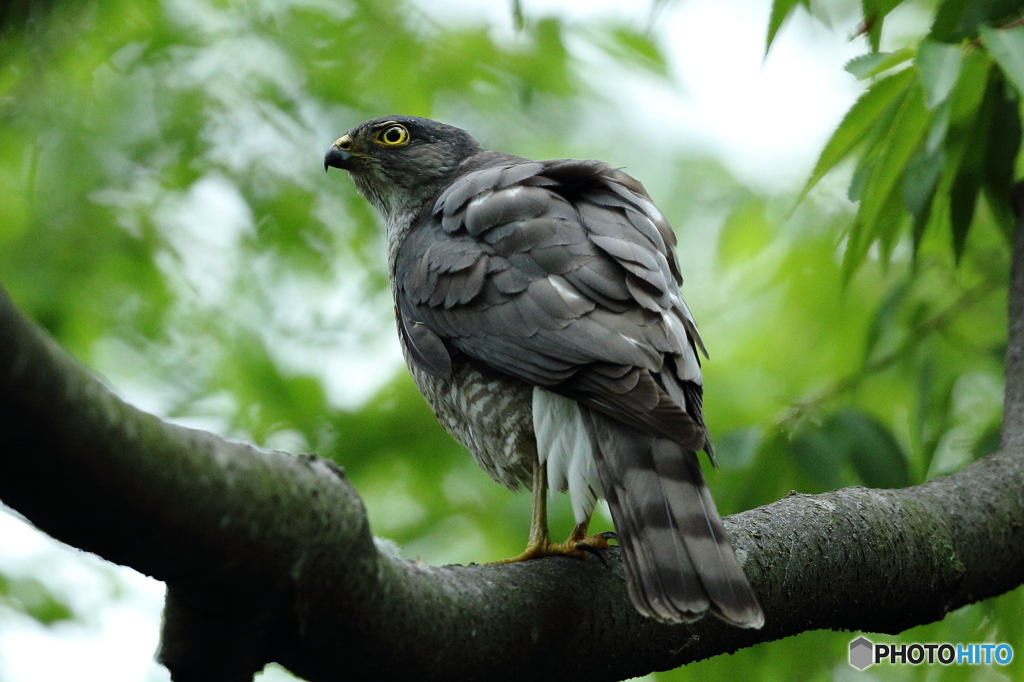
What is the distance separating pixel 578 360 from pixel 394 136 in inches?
83.3

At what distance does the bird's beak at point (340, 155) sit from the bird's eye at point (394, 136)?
0.14m

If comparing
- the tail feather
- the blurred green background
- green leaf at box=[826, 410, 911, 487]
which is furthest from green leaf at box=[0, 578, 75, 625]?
green leaf at box=[826, 410, 911, 487]

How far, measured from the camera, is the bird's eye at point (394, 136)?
4.30 metres

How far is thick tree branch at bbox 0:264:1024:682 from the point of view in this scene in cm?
130

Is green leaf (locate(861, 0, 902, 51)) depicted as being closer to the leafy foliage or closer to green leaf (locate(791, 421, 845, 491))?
the leafy foliage

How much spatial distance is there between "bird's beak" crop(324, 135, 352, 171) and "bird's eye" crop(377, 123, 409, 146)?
14 cm

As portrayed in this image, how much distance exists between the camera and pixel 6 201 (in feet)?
14.6

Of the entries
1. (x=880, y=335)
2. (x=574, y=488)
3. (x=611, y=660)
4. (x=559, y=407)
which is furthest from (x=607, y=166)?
(x=611, y=660)

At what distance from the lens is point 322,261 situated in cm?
524

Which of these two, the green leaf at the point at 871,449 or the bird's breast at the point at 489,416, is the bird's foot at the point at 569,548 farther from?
the green leaf at the point at 871,449

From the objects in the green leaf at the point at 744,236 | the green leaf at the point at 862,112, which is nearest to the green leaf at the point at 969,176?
the green leaf at the point at 862,112

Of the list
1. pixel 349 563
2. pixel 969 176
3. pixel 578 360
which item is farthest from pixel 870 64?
pixel 349 563

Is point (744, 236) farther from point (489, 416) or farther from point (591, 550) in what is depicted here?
point (591, 550)

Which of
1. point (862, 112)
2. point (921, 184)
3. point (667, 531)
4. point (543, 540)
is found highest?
point (862, 112)
